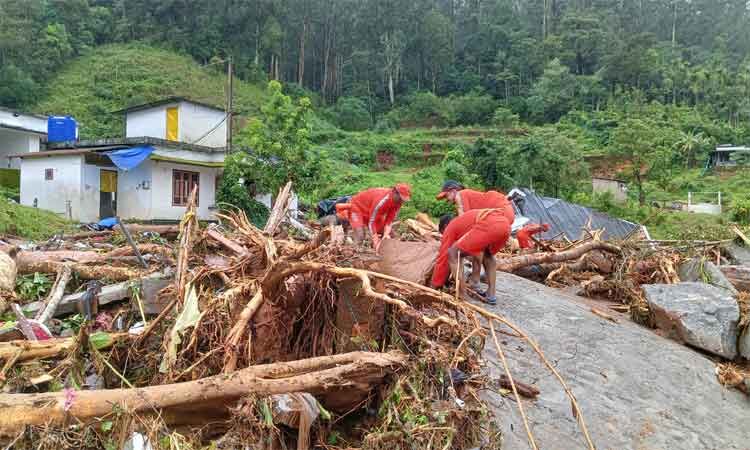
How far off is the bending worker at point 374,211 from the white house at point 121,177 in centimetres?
1207

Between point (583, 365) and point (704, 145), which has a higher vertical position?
point (704, 145)

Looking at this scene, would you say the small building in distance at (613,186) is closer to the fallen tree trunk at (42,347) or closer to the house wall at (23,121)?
the house wall at (23,121)

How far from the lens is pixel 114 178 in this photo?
60.4 feet

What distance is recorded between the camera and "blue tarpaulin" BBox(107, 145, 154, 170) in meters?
16.1

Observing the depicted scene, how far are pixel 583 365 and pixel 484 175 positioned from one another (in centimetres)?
2063

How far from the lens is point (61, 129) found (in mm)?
20891

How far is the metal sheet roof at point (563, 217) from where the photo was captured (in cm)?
1574

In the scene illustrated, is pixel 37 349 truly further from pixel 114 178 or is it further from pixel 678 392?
pixel 114 178

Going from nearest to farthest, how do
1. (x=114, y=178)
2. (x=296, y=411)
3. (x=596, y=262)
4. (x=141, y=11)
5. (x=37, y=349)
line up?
(x=296, y=411)
(x=37, y=349)
(x=596, y=262)
(x=114, y=178)
(x=141, y=11)

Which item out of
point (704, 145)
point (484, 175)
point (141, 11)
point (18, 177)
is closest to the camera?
point (18, 177)

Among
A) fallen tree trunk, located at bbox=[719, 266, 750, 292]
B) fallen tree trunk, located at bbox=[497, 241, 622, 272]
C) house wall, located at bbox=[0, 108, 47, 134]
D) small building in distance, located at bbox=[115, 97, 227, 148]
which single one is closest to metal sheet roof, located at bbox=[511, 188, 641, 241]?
fallen tree trunk, located at bbox=[497, 241, 622, 272]

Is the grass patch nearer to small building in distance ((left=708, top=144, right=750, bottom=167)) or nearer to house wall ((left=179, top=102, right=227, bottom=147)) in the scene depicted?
house wall ((left=179, top=102, right=227, bottom=147))

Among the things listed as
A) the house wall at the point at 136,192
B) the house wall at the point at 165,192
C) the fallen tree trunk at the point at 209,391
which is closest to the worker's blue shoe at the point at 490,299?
the fallen tree trunk at the point at 209,391

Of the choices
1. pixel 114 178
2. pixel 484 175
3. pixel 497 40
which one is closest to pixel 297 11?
pixel 497 40
